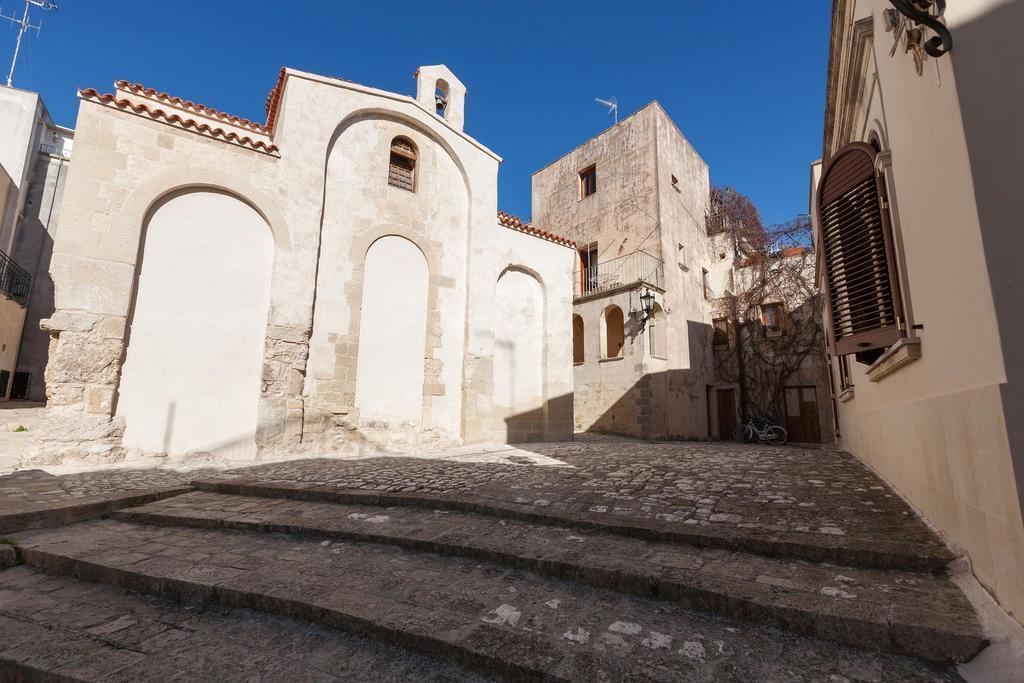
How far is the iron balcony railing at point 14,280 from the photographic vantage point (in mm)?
12406

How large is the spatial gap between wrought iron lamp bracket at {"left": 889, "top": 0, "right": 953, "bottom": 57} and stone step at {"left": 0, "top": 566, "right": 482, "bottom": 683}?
140 inches

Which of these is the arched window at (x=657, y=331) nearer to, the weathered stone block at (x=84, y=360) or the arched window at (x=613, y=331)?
the arched window at (x=613, y=331)

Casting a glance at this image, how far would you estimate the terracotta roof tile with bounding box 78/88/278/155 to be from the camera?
7004 millimetres

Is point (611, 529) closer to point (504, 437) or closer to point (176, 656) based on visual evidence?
point (176, 656)

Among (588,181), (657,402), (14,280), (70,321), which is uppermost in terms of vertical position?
(588,181)

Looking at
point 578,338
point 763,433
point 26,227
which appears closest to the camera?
point 26,227

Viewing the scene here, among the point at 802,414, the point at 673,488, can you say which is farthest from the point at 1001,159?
the point at 802,414

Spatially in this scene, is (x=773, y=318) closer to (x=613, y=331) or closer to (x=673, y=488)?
(x=613, y=331)

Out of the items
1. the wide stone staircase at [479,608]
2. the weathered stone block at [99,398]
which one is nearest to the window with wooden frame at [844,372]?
the wide stone staircase at [479,608]

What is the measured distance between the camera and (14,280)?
1318cm

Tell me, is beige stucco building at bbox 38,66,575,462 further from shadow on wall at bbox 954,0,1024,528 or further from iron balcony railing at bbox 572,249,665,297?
shadow on wall at bbox 954,0,1024,528

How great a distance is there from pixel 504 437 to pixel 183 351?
248 inches

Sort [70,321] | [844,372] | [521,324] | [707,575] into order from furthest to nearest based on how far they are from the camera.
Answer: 1. [521,324]
2. [844,372]
3. [70,321]
4. [707,575]

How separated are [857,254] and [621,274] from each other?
12933 millimetres
